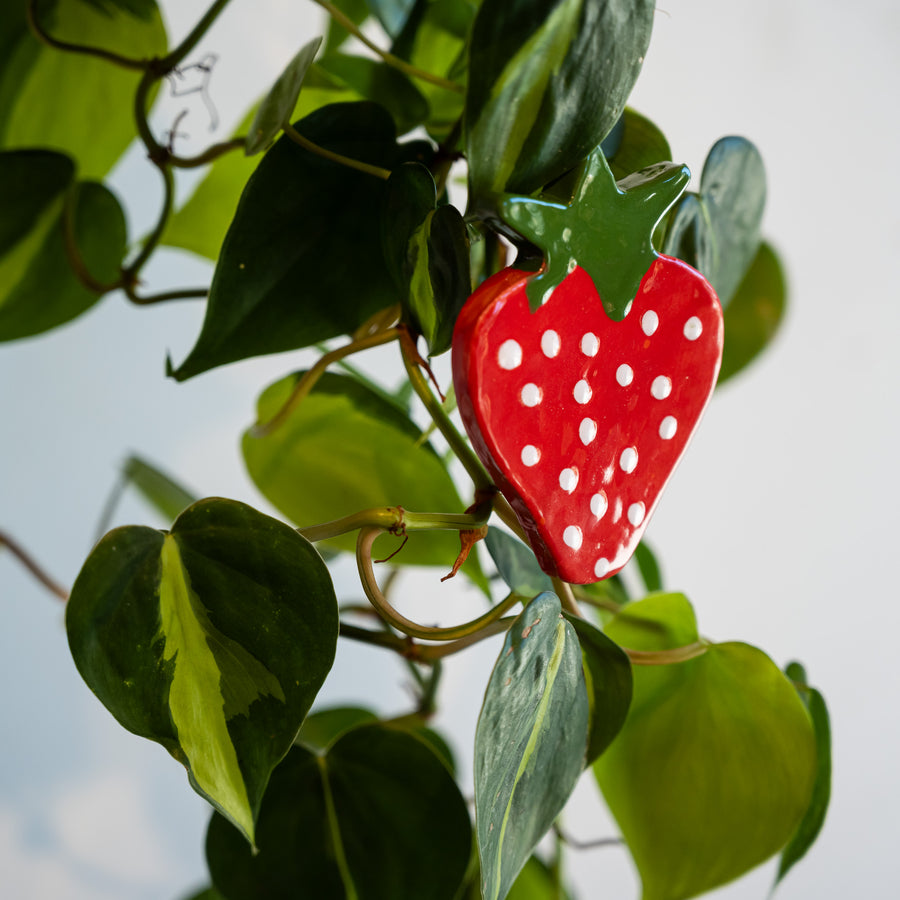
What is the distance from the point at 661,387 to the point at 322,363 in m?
0.14

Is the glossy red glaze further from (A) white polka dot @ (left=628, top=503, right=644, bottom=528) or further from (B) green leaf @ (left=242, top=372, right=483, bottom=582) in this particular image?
(B) green leaf @ (left=242, top=372, right=483, bottom=582)

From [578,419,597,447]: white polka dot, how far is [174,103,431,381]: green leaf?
0.13m

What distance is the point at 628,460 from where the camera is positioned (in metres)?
0.30

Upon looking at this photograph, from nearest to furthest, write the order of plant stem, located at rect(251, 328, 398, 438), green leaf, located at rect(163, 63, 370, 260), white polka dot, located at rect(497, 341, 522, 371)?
white polka dot, located at rect(497, 341, 522, 371)
plant stem, located at rect(251, 328, 398, 438)
green leaf, located at rect(163, 63, 370, 260)

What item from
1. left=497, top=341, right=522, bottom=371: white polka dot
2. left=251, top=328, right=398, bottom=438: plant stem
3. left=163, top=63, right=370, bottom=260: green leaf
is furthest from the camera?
left=163, top=63, right=370, bottom=260: green leaf

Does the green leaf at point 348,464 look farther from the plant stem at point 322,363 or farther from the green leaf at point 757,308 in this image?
the green leaf at point 757,308

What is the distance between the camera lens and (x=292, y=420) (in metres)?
0.45

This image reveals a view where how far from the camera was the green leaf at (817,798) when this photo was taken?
43 centimetres

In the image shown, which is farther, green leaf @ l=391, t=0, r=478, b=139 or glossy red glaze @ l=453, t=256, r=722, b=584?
green leaf @ l=391, t=0, r=478, b=139

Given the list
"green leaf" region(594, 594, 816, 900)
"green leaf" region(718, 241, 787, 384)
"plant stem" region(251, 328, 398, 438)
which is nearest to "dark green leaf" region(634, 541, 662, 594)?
"green leaf" region(718, 241, 787, 384)

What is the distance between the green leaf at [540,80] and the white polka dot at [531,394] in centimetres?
5

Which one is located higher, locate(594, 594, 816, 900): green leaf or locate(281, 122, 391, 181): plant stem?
locate(281, 122, 391, 181): plant stem

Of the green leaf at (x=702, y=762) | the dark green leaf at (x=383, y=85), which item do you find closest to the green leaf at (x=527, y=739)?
the green leaf at (x=702, y=762)

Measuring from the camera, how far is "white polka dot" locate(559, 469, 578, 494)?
11.0 inches
